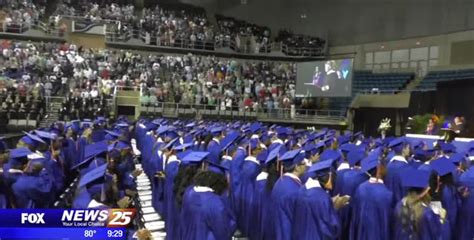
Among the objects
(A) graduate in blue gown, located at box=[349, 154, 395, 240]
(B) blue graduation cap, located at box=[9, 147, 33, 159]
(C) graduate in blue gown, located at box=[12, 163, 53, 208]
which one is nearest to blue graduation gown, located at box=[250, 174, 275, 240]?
(A) graduate in blue gown, located at box=[349, 154, 395, 240]

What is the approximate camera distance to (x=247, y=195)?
7863 millimetres

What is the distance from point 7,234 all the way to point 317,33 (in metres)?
33.9

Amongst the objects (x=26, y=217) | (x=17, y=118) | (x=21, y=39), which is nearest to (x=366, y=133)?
(x=17, y=118)

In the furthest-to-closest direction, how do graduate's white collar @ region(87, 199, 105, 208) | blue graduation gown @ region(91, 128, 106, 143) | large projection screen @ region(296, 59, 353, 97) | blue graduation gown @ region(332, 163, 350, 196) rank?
large projection screen @ region(296, 59, 353, 97) < blue graduation gown @ region(91, 128, 106, 143) < blue graduation gown @ region(332, 163, 350, 196) < graduate's white collar @ region(87, 199, 105, 208)

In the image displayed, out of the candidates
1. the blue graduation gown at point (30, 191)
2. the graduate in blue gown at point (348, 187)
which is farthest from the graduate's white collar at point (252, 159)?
the blue graduation gown at point (30, 191)

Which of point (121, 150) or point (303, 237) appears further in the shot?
point (121, 150)

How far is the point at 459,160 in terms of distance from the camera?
756 centimetres

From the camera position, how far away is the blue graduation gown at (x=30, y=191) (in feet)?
19.1

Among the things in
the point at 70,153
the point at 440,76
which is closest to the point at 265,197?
the point at 70,153

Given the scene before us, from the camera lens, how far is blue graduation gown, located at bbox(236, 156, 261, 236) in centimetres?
771

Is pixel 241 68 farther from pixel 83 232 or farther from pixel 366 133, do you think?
pixel 83 232

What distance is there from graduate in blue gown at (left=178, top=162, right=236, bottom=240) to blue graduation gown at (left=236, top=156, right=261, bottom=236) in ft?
8.96

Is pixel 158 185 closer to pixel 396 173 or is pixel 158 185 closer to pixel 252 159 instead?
pixel 252 159

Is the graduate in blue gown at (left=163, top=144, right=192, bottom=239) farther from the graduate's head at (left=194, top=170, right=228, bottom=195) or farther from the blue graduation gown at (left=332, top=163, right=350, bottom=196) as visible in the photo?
the graduate's head at (left=194, top=170, right=228, bottom=195)
